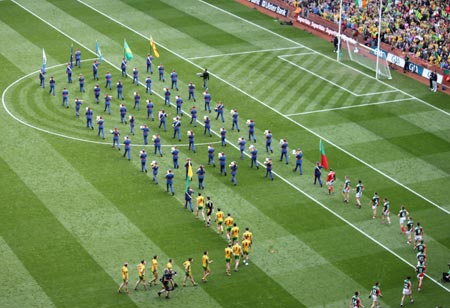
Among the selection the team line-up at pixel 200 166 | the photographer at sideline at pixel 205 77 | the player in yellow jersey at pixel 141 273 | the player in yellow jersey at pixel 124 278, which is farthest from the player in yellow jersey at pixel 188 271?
the photographer at sideline at pixel 205 77

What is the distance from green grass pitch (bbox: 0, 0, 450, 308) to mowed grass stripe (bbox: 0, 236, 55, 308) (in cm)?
8

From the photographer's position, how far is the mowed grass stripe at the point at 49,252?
48.2 meters

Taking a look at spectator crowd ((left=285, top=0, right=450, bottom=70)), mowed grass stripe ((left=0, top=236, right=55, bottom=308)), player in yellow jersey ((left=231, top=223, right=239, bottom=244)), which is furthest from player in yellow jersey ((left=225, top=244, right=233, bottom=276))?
spectator crowd ((left=285, top=0, right=450, bottom=70))

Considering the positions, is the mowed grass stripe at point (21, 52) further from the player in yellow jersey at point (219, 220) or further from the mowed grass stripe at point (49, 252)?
the player in yellow jersey at point (219, 220)

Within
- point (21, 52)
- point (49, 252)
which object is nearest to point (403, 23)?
point (21, 52)

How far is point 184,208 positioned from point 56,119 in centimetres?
1516

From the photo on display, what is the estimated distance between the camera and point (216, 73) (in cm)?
7825

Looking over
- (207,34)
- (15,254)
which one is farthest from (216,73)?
(15,254)

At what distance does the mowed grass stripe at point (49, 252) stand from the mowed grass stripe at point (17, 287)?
209 millimetres

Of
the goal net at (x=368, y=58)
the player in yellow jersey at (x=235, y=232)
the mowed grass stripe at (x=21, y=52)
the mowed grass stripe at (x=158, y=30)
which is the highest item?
the player in yellow jersey at (x=235, y=232)

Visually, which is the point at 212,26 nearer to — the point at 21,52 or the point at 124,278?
the point at 21,52

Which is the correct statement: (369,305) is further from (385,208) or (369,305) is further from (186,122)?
(186,122)

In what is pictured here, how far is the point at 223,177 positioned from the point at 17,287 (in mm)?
16407

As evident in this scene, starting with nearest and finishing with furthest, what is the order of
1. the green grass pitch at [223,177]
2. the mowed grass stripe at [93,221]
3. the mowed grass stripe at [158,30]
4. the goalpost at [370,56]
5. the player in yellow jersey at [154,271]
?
1. the player in yellow jersey at [154,271]
2. the green grass pitch at [223,177]
3. the mowed grass stripe at [93,221]
4. the goalpost at [370,56]
5. the mowed grass stripe at [158,30]
